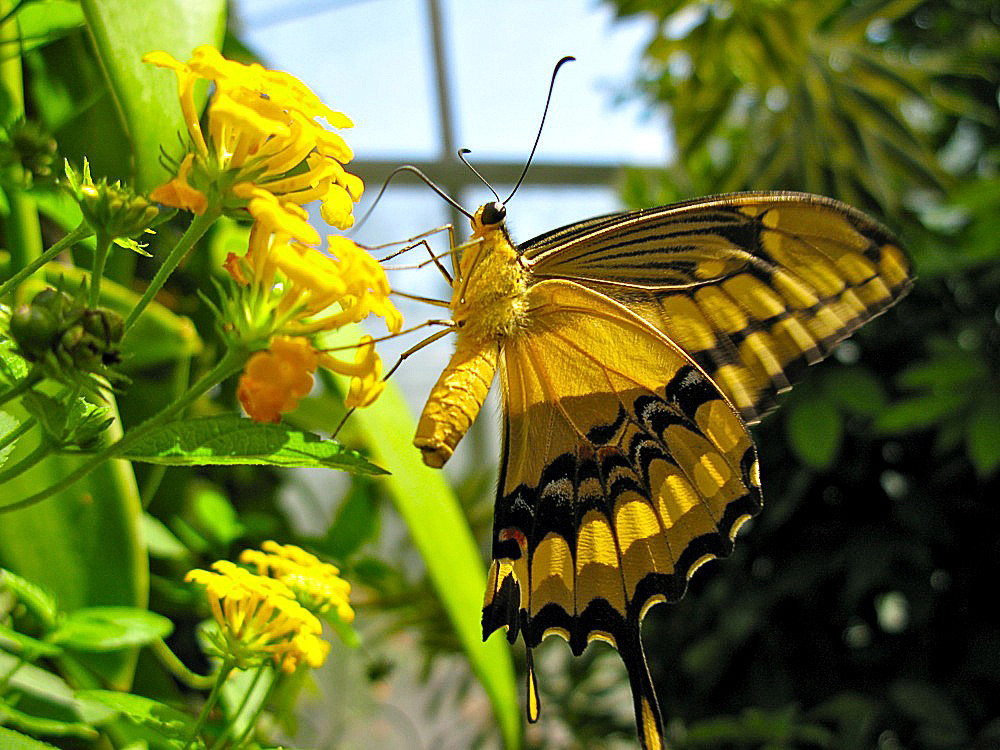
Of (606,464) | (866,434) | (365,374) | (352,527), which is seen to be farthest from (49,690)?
(866,434)

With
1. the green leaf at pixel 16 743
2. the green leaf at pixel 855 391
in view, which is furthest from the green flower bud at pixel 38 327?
the green leaf at pixel 855 391

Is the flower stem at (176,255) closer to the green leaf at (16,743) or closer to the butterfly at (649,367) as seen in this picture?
the green leaf at (16,743)

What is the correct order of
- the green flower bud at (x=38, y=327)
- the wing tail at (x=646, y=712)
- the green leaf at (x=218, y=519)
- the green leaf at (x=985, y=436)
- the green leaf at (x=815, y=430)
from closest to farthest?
the green flower bud at (x=38, y=327) → the wing tail at (x=646, y=712) → the green leaf at (x=218, y=519) → the green leaf at (x=985, y=436) → the green leaf at (x=815, y=430)

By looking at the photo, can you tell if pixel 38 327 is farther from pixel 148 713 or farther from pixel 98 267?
pixel 148 713

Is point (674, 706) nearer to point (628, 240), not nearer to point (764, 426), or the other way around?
point (764, 426)

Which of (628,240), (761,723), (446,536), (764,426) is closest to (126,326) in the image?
(446,536)

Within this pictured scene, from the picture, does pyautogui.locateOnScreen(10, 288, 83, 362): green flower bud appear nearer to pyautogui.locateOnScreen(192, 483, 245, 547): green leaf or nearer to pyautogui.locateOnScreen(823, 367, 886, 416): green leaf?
pyautogui.locateOnScreen(192, 483, 245, 547): green leaf

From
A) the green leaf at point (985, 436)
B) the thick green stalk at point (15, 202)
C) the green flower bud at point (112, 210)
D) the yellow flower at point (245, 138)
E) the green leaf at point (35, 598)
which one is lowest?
the green leaf at point (35, 598)
